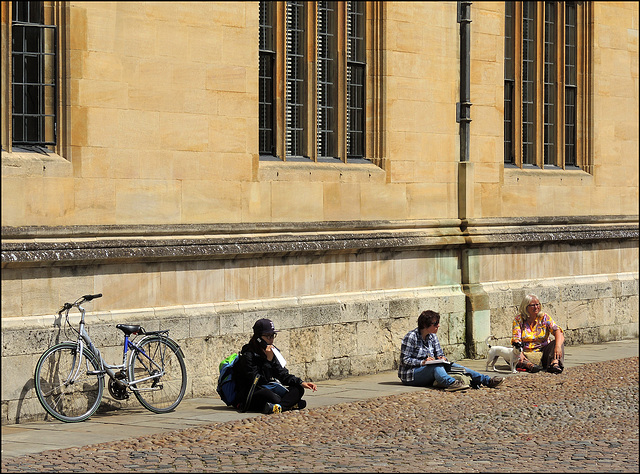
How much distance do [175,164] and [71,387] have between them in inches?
108

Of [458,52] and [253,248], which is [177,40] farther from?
[458,52]

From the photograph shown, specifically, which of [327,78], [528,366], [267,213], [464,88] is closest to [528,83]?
[464,88]

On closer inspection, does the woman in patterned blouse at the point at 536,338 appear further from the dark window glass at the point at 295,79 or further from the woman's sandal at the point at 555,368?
the dark window glass at the point at 295,79

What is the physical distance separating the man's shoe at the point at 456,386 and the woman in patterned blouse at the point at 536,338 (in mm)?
1892

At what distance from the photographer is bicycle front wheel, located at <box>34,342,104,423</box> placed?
1193 cm

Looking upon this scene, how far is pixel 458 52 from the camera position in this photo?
1752cm

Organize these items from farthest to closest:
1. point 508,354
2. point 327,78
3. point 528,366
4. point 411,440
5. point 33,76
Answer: point 327,78
point 528,366
point 508,354
point 33,76
point 411,440

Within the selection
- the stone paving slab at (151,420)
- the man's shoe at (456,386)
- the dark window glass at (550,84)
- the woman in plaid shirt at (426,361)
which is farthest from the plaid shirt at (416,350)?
the dark window glass at (550,84)

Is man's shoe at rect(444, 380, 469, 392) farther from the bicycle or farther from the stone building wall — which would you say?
the bicycle

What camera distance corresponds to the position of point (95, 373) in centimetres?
1215

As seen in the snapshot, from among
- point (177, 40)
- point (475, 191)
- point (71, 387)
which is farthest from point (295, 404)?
point (475, 191)

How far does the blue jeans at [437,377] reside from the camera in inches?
551

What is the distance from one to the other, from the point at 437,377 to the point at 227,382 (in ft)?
8.57

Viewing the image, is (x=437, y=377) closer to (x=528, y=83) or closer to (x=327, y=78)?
(x=327, y=78)
